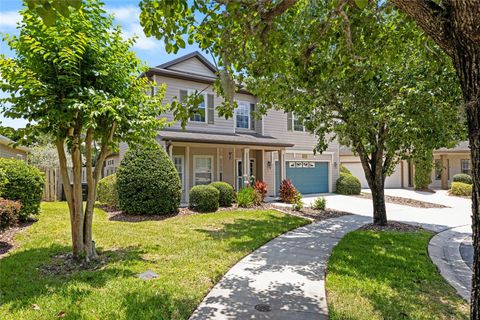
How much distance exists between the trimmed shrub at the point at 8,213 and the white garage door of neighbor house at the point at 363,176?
22.7 meters

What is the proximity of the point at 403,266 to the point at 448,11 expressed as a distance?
199 inches

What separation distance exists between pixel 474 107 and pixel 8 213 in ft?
30.7

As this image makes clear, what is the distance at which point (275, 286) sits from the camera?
496 centimetres

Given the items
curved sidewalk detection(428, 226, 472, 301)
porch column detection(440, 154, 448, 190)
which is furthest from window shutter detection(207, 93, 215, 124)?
porch column detection(440, 154, 448, 190)

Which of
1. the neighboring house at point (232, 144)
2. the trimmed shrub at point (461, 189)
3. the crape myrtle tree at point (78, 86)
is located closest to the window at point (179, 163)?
the neighboring house at point (232, 144)

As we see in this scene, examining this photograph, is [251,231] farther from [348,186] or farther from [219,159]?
[348,186]

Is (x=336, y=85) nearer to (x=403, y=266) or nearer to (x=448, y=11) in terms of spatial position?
(x=403, y=266)

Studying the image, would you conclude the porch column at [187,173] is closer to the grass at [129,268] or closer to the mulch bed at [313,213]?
the mulch bed at [313,213]

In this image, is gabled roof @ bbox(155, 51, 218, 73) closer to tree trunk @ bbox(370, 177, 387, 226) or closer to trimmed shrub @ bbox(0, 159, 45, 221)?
trimmed shrub @ bbox(0, 159, 45, 221)

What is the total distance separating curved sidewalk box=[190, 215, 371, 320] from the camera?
4023 mm

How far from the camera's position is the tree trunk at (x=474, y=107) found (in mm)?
2436

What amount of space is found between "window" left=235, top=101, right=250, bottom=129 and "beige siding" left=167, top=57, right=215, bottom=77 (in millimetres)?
2567

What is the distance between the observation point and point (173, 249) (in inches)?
271

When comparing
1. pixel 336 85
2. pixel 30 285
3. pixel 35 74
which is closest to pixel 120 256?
pixel 30 285
